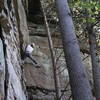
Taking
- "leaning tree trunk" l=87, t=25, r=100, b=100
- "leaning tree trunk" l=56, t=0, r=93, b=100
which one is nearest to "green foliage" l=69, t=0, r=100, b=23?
"leaning tree trunk" l=87, t=25, r=100, b=100

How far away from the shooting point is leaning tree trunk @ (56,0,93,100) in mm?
5434

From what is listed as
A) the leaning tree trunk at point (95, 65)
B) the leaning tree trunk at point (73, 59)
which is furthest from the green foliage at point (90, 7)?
the leaning tree trunk at point (73, 59)

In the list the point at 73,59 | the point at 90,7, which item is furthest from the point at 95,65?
the point at 73,59

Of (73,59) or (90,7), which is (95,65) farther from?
(73,59)

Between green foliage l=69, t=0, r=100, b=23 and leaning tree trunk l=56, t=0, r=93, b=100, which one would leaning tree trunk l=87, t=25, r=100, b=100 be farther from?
leaning tree trunk l=56, t=0, r=93, b=100

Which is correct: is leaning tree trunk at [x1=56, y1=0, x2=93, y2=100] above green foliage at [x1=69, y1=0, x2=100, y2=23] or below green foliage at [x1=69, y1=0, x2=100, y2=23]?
below

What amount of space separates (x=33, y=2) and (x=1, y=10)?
34.3 feet

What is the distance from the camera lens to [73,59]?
5812mm

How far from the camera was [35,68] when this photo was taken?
1161 centimetres

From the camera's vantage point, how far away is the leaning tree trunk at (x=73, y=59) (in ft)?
17.8

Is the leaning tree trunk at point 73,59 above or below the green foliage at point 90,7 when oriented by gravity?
below

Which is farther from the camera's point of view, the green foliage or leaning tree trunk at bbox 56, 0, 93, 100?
the green foliage

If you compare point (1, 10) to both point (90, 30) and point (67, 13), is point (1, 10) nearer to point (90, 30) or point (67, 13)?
point (67, 13)

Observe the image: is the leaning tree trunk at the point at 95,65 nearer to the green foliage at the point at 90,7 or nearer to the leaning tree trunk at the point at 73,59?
the green foliage at the point at 90,7
